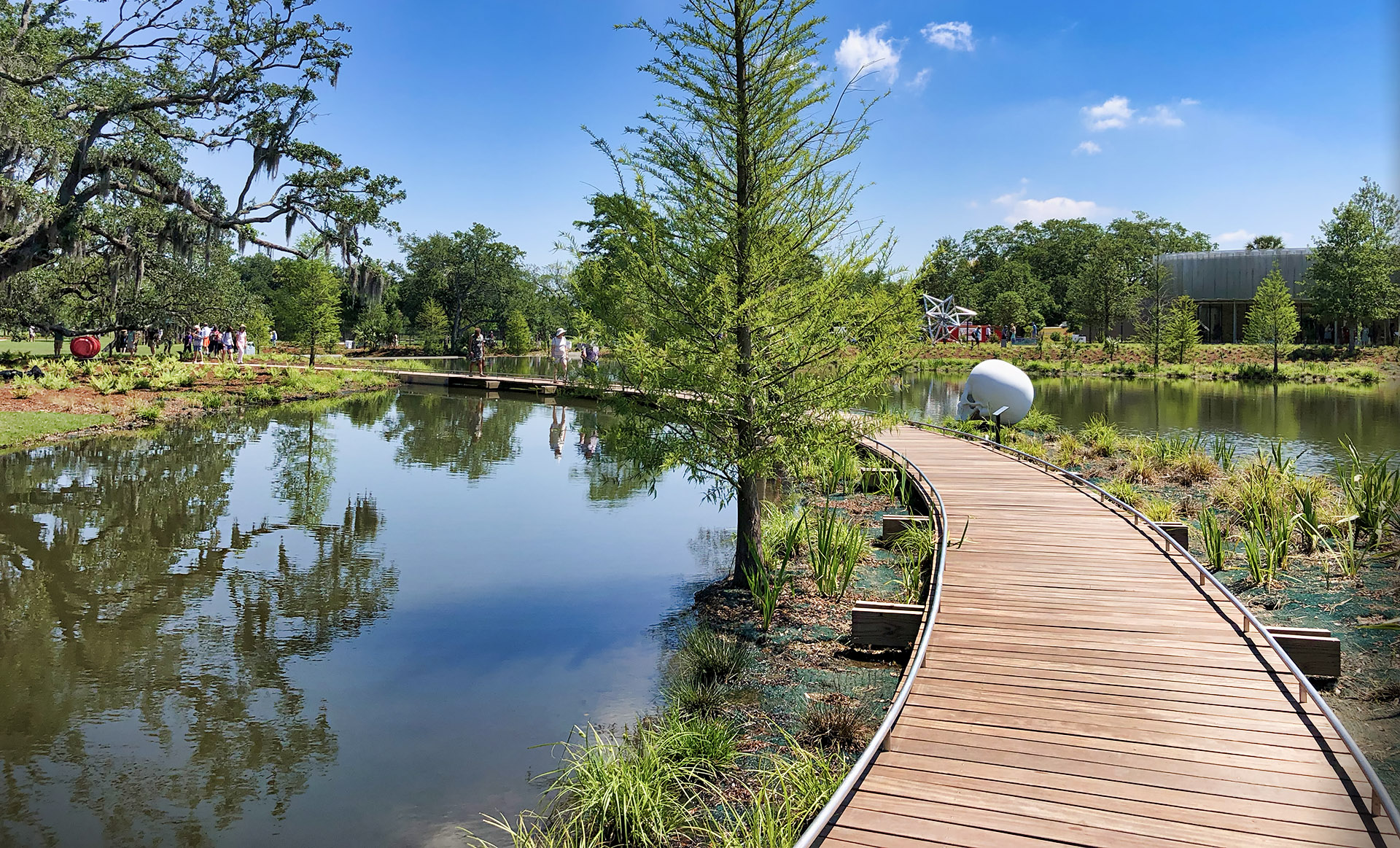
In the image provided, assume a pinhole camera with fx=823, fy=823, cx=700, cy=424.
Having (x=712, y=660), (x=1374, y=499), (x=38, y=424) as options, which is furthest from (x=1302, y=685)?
(x=38, y=424)

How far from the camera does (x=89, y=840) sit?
5156 millimetres

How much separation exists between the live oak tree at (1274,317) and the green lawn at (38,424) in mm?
52727

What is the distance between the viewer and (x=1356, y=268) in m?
50.2

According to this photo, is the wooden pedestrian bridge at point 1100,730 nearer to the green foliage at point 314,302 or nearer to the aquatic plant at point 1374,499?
the aquatic plant at point 1374,499

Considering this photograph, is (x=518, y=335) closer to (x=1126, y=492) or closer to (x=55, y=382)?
(x=55, y=382)

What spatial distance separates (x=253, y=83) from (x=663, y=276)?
67.4 feet

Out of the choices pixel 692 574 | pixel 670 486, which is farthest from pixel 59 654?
pixel 670 486

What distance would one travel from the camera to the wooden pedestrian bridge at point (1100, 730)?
13.6 feet

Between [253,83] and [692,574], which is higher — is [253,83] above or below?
above

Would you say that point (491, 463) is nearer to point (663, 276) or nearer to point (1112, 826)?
point (663, 276)

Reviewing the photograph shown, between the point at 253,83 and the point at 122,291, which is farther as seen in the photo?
the point at 122,291

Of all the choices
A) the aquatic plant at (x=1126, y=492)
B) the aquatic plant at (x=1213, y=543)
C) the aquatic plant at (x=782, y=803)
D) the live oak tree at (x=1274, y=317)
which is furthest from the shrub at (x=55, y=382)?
the live oak tree at (x=1274, y=317)

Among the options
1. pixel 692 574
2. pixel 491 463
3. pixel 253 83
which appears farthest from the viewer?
pixel 253 83

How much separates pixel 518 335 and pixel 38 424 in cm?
4247
